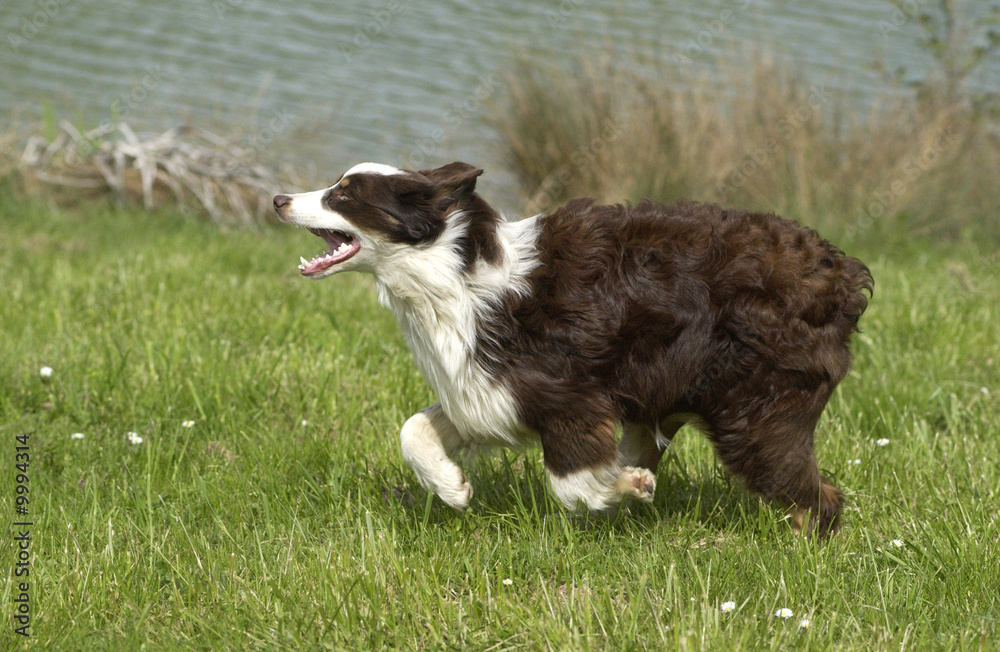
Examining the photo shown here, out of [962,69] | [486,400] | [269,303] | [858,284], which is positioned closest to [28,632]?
[486,400]

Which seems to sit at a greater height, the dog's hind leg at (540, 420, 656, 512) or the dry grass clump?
the dog's hind leg at (540, 420, 656, 512)

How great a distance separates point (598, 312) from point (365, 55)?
36.1 ft

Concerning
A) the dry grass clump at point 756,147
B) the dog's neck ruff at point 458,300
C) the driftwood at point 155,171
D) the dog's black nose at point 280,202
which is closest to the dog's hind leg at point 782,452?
the dog's neck ruff at point 458,300

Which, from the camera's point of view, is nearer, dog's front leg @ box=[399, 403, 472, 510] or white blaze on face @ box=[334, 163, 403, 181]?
white blaze on face @ box=[334, 163, 403, 181]

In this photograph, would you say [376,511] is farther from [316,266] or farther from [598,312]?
[598,312]

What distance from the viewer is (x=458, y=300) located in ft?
11.1

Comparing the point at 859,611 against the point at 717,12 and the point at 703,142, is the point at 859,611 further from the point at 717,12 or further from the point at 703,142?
the point at 717,12

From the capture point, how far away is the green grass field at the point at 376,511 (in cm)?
304

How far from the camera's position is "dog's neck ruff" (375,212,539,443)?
3.39m

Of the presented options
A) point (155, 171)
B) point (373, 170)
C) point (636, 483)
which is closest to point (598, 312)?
point (636, 483)

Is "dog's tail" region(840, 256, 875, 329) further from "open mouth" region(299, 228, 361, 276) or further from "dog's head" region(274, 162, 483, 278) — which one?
"open mouth" region(299, 228, 361, 276)

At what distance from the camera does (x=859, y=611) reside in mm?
3109

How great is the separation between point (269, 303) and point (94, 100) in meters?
7.05

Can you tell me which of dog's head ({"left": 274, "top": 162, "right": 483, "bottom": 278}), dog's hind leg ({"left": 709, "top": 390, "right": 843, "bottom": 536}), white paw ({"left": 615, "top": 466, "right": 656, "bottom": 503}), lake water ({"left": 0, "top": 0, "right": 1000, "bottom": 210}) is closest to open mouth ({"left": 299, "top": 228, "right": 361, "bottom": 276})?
dog's head ({"left": 274, "top": 162, "right": 483, "bottom": 278})
